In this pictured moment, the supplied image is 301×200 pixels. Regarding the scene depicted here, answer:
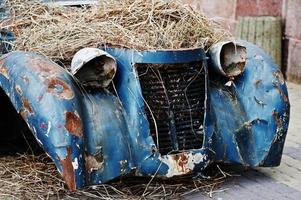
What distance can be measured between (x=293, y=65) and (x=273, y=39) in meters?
0.50

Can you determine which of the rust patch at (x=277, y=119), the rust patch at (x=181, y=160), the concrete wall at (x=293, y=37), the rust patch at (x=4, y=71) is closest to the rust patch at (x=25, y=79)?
the rust patch at (x=4, y=71)

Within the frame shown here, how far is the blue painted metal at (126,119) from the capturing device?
4344 millimetres

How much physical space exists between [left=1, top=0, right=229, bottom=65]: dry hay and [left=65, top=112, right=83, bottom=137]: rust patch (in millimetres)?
703

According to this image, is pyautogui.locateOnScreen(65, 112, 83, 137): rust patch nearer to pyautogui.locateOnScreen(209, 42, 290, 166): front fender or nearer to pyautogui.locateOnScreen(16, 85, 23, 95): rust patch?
pyautogui.locateOnScreen(16, 85, 23, 95): rust patch

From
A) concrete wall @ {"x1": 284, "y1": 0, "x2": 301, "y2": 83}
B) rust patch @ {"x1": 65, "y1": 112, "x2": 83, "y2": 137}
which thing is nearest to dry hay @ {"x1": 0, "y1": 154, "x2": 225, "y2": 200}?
rust patch @ {"x1": 65, "y1": 112, "x2": 83, "y2": 137}

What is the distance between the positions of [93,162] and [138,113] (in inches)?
18.0

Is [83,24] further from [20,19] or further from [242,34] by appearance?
[242,34]

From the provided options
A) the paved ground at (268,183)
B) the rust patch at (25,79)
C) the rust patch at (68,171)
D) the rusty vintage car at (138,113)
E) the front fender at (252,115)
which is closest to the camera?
the rust patch at (68,171)

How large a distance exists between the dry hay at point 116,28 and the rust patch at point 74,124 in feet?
2.31

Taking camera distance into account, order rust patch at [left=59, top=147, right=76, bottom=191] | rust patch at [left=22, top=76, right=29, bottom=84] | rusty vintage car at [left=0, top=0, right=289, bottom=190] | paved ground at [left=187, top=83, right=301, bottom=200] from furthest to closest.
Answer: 1. paved ground at [left=187, top=83, right=301, bottom=200]
2. rust patch at [left=22, top=76, right=29, bottom=84]
3. rusty vintage car at [left=0, top=0, right=289, bottom=190]
4. rust patch at [left=59, top=147, right=76, bottom=191]

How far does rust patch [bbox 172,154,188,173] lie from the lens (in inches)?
179

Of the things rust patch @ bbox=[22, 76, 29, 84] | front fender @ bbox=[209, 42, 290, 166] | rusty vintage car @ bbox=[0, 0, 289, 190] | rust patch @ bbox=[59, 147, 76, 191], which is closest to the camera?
rust patch @ bbox=[59, 147, 76, 191]

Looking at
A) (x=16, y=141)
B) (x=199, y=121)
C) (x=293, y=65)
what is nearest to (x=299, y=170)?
(x=199, y=121)

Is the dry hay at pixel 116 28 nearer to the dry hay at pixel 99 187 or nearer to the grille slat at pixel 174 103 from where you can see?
the grille slat at pixel 174 103
